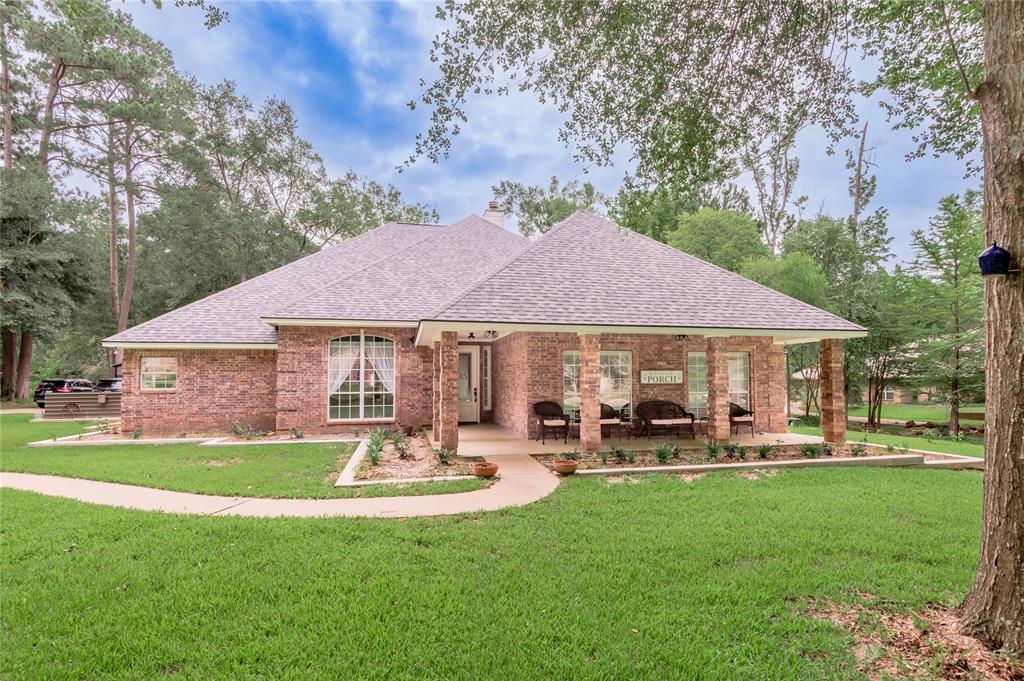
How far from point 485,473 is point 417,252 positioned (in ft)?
38.2

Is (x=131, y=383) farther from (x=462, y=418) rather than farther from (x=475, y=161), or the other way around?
(x=475, y=161)

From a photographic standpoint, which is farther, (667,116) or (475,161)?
(475,161)

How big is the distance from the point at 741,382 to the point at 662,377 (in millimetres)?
2725

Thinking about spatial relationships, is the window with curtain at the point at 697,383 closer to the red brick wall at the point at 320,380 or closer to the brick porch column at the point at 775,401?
the brick porch column at the point at 775,401

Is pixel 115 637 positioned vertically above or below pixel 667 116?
below

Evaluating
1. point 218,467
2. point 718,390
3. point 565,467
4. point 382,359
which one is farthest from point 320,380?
point 718,390

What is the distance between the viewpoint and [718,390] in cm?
1152

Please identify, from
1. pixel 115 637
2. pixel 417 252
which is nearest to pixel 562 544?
pixel 115 637

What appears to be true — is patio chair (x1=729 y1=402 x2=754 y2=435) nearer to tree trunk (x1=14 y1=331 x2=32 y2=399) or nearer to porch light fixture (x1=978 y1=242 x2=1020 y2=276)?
porch light fixture (x1=978 y1=242 x2=1020 y2=276)

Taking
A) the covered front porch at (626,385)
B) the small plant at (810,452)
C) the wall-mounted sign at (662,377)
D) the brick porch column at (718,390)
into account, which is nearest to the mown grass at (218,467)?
the covered front porch at (626,385)

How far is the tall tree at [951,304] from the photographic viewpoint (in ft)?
61.6

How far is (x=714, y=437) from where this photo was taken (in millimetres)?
11586

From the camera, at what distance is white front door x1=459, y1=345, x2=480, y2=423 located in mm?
16312

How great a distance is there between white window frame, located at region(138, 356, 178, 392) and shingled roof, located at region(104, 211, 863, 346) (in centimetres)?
79
